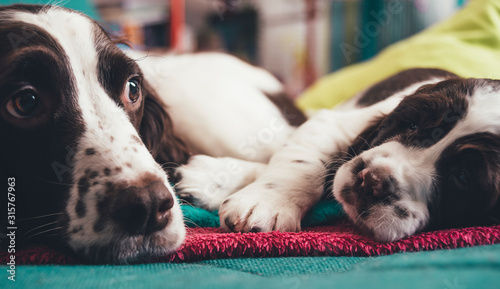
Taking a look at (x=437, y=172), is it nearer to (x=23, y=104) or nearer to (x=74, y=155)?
(x=74, y=155)

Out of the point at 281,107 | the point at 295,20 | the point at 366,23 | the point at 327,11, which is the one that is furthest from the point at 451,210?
the point at 295,20

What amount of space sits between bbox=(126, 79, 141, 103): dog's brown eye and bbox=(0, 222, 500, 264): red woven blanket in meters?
0.55

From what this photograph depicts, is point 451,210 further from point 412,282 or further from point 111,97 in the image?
point 111,97

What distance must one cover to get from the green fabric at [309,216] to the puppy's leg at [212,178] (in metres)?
0.10

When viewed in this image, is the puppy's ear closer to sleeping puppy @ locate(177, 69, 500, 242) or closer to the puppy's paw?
the puppy's paw

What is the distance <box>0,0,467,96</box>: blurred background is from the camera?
447 centimetres

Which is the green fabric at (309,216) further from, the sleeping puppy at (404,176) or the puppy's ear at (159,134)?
the puppy's ear at (159,134)

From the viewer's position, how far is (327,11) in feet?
17.9

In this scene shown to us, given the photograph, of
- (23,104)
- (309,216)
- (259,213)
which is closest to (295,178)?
(309,216)

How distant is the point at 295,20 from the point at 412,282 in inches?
213

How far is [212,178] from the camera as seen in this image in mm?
1707

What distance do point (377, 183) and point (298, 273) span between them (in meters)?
0.39

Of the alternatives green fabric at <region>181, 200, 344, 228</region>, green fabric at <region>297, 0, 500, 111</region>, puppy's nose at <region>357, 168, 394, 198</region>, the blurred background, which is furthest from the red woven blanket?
the blurred background

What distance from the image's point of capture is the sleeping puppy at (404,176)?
118cm
